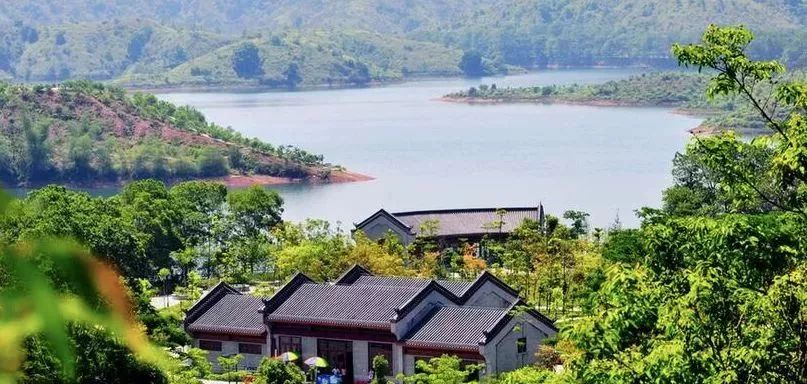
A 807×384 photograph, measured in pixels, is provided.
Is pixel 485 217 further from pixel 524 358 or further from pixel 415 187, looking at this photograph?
pixel 415 187

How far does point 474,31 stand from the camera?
135125 millimetres

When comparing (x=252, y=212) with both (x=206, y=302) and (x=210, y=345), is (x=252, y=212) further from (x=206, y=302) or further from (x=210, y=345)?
(x=210, y=345)

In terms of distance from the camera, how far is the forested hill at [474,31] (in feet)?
354

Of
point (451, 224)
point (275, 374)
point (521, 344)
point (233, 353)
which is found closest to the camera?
point (275, 374)

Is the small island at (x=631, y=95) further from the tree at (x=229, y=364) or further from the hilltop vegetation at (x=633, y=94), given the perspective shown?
the tree at (x=229, y=364)

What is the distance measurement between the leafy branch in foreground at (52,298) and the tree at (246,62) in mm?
99813

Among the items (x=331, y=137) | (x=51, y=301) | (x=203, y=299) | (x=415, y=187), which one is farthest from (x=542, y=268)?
(x=331, y=137)

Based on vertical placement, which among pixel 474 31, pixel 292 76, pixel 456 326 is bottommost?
pixel 292 76

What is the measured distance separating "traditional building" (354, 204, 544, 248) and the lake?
6859 mm

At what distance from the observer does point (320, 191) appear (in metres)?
39.4

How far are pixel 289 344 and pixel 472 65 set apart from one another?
9816 cm

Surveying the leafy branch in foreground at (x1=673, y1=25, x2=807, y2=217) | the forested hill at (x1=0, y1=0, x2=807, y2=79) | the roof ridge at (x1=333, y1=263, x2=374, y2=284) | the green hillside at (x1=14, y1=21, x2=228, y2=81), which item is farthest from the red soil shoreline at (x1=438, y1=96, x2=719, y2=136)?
the leafy branch in foreground at (x1=673, y1=25, x2=807, y2=217)

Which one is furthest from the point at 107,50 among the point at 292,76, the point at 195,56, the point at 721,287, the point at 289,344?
the point at 721,287

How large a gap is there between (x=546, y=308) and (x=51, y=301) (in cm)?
1537
